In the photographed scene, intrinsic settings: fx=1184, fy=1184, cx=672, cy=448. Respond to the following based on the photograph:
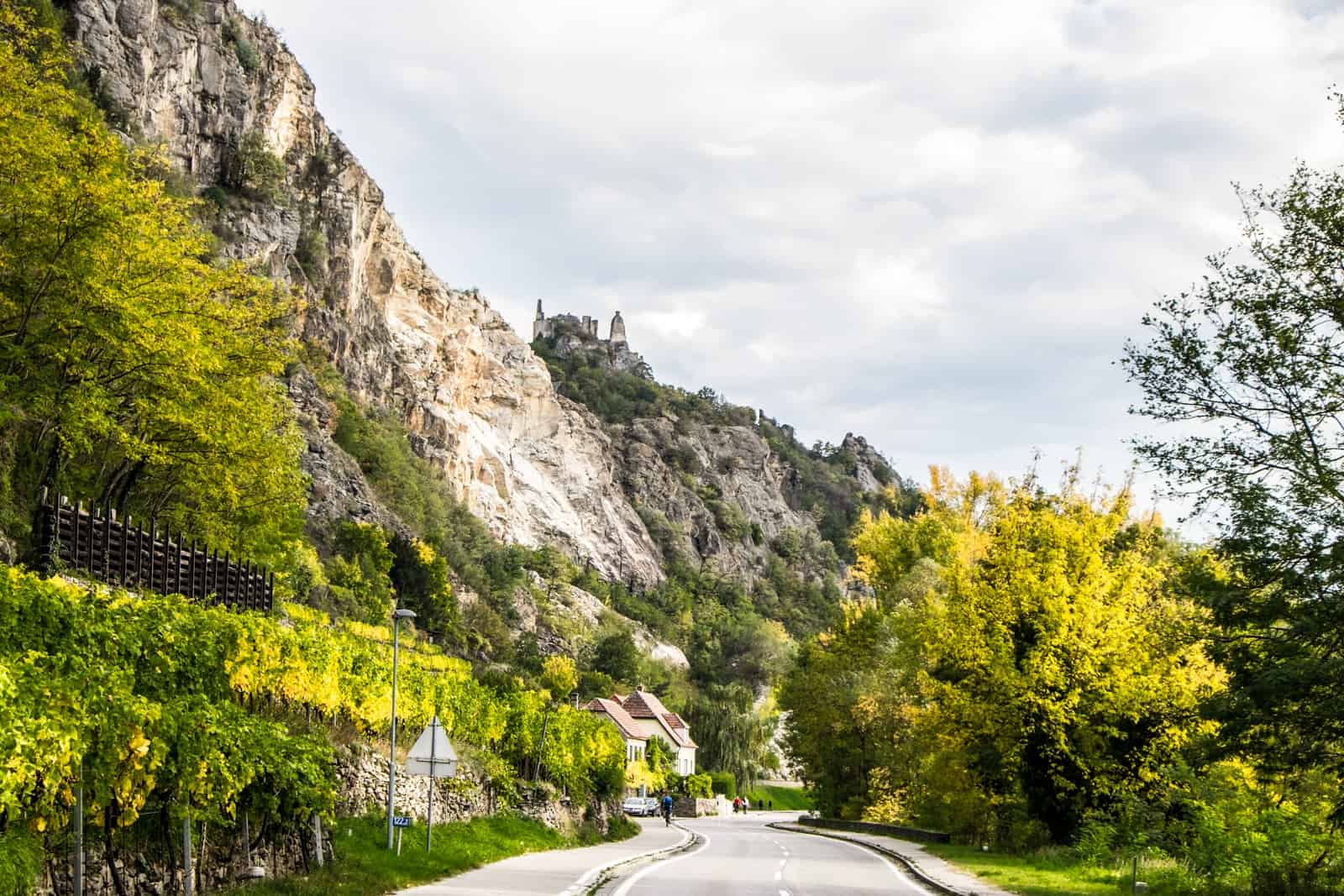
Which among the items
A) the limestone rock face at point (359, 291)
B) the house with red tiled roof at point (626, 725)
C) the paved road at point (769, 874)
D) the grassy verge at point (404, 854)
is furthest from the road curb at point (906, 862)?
the limestone rock face at point (359, 291)

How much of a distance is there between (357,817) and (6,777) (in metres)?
13.8

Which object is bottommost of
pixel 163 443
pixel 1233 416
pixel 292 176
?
pixel 1233 416

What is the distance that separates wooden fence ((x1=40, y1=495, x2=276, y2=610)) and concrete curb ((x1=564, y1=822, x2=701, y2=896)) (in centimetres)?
757

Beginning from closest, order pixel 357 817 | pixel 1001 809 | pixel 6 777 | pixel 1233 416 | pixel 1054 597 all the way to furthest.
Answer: pixel 6 777
pixel 1233 416
pixel 357 817
pixel 1054 597
pixel 1001 809

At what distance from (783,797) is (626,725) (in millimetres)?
37711

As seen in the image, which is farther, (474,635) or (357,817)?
(474,635)

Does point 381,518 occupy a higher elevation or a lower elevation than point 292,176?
lower

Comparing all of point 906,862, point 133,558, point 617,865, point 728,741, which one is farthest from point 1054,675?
point 728,741

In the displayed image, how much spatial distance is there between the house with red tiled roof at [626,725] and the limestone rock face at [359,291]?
20541 millimetres

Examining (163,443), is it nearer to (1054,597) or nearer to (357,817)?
(357,817)

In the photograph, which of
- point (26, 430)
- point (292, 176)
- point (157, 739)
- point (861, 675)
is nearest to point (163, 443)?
point (26, 430)

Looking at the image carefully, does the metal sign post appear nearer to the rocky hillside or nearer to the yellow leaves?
the yellow leaves

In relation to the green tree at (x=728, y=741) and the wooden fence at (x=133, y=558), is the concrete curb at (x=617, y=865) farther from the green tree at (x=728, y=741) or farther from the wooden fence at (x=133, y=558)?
the green tree at (x=728, y=741)

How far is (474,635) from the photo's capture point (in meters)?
71.8
